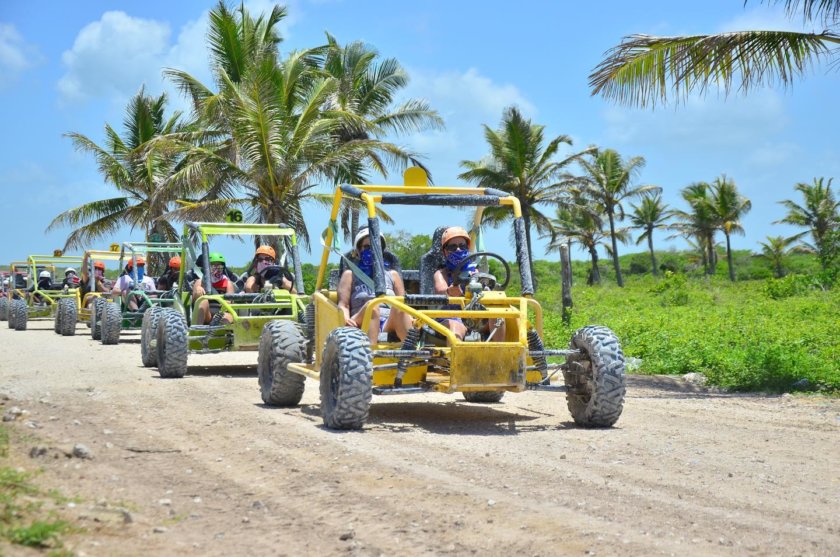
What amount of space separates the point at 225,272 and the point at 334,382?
24.8ft

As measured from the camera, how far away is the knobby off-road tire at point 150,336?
44.7 ft

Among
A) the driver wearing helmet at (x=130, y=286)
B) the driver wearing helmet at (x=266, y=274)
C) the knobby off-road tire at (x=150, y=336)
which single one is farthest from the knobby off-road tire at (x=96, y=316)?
the driver wearing helmet at (x=266, y=274)

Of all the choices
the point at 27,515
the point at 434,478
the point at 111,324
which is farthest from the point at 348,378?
the point at 111,324

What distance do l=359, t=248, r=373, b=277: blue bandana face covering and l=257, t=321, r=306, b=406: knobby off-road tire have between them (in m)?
1.10

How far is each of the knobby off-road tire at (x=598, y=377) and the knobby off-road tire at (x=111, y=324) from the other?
13.8 metres

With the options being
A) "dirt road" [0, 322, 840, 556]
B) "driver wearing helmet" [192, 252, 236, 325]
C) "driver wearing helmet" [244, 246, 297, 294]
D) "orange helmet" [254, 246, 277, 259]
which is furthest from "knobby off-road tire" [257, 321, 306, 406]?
"orange helmet" [254, 246, 277, 259]

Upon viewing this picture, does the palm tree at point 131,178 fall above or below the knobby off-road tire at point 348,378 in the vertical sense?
above

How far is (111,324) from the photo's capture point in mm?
19984

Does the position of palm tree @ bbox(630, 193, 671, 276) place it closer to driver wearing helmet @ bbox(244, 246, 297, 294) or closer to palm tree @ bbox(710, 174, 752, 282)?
palm tree @ bbox(710, 174, 752, 282)

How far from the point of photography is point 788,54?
12680mm

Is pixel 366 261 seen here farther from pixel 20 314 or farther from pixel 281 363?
pixel 20 314

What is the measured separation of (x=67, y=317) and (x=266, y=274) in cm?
1117

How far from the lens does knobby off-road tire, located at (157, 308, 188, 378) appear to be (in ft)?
41.1

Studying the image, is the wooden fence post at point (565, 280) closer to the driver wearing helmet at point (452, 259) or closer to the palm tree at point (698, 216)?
the driver wearing helmet at point (452, 259)
